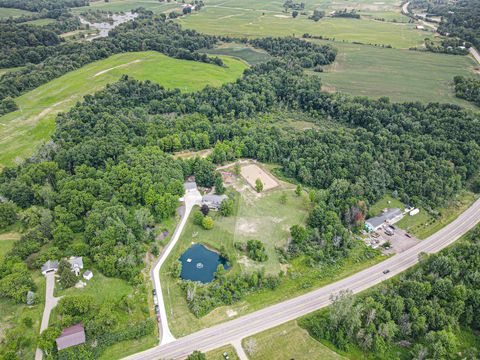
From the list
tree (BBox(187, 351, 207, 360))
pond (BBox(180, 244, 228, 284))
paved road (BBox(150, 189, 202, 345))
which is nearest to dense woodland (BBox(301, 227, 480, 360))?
tree (BBox(187, 351, 207, 360))

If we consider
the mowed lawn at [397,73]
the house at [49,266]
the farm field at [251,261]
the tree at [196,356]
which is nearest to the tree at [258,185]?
the farm field at [251,261]

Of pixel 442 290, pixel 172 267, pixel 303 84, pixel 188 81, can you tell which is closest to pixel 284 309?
pixel 172 267

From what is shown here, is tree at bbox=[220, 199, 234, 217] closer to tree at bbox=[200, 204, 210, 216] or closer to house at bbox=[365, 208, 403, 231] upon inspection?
tree at bbox=[200, 204, 210, 216]

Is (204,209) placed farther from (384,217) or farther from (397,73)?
(397,73)

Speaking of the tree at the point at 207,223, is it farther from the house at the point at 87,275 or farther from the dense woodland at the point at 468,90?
the dense woodland at the point at 468,90

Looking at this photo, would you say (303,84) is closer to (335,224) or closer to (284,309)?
(335,224)

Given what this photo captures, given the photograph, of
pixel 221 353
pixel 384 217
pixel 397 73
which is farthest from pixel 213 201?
pixel 397 73
